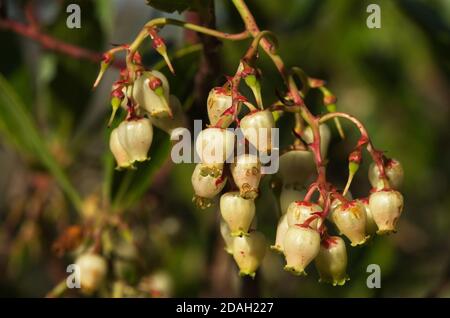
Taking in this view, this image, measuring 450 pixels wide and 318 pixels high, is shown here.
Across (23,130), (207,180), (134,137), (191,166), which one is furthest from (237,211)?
(191,166)

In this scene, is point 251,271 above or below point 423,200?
below

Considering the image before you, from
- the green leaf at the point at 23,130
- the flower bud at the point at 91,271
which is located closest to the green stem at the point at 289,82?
the flower bud at the point at 91,271

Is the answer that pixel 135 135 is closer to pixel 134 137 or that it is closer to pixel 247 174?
pixel 134 137

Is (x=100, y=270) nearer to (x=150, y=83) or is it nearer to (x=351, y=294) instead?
(x=150, y=83)

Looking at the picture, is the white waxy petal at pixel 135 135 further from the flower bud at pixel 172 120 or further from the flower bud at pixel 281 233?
the flower bud at pixel 281 233

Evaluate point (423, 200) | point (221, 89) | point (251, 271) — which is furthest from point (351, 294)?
point (423, 200)
